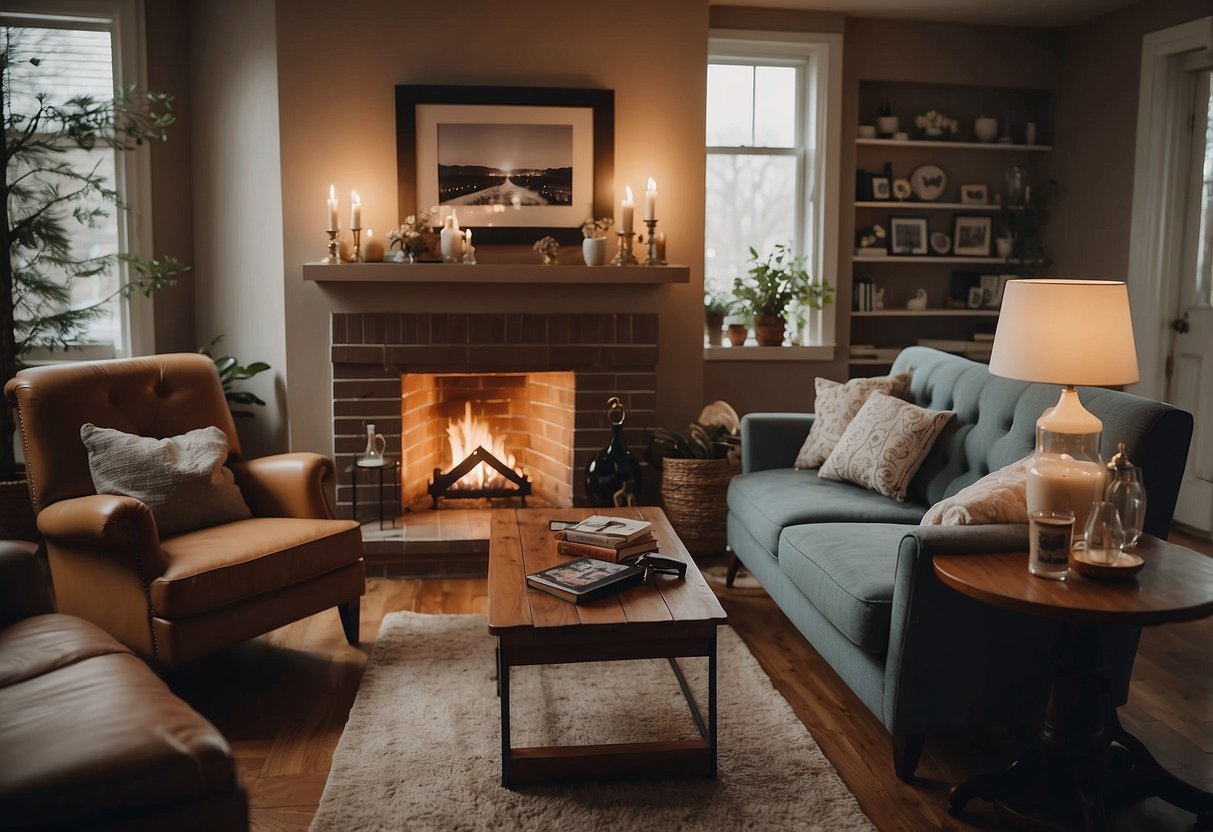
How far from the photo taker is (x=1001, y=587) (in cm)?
200

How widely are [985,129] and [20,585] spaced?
485 cm

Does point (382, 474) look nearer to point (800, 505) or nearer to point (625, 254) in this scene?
point (625, 254)

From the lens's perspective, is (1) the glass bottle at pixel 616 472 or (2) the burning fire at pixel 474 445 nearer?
(1) the glass bottle at pixel 616 472

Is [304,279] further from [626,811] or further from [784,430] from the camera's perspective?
[626,811]

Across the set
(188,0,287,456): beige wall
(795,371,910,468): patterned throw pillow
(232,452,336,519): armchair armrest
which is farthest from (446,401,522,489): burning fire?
(795,371,910,468): patterned throw pillow

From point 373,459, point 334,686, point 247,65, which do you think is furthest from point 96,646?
point 247,65

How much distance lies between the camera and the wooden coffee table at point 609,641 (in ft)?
7.52

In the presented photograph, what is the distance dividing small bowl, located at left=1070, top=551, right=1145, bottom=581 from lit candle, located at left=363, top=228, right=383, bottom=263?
2.96m

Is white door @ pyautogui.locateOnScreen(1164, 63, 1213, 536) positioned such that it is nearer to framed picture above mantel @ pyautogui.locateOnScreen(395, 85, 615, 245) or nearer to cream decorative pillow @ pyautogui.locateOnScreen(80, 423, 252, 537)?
framed picture above mantel @ pyautogui.locateOnScreen(395, 85, 615, 245)

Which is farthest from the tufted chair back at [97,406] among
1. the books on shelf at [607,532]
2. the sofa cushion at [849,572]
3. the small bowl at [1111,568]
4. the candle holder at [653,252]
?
the small bowl at [1111,568]

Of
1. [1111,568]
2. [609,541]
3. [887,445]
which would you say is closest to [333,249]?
[609,541]

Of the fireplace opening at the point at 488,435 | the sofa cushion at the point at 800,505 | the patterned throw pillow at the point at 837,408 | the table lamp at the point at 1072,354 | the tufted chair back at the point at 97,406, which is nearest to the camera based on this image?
the table lamp at the point at 1072,354

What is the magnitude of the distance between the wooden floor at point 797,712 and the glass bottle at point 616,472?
2.44 feet

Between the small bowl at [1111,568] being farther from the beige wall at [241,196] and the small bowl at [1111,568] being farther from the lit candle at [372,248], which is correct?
the beige wall at [241,196]
